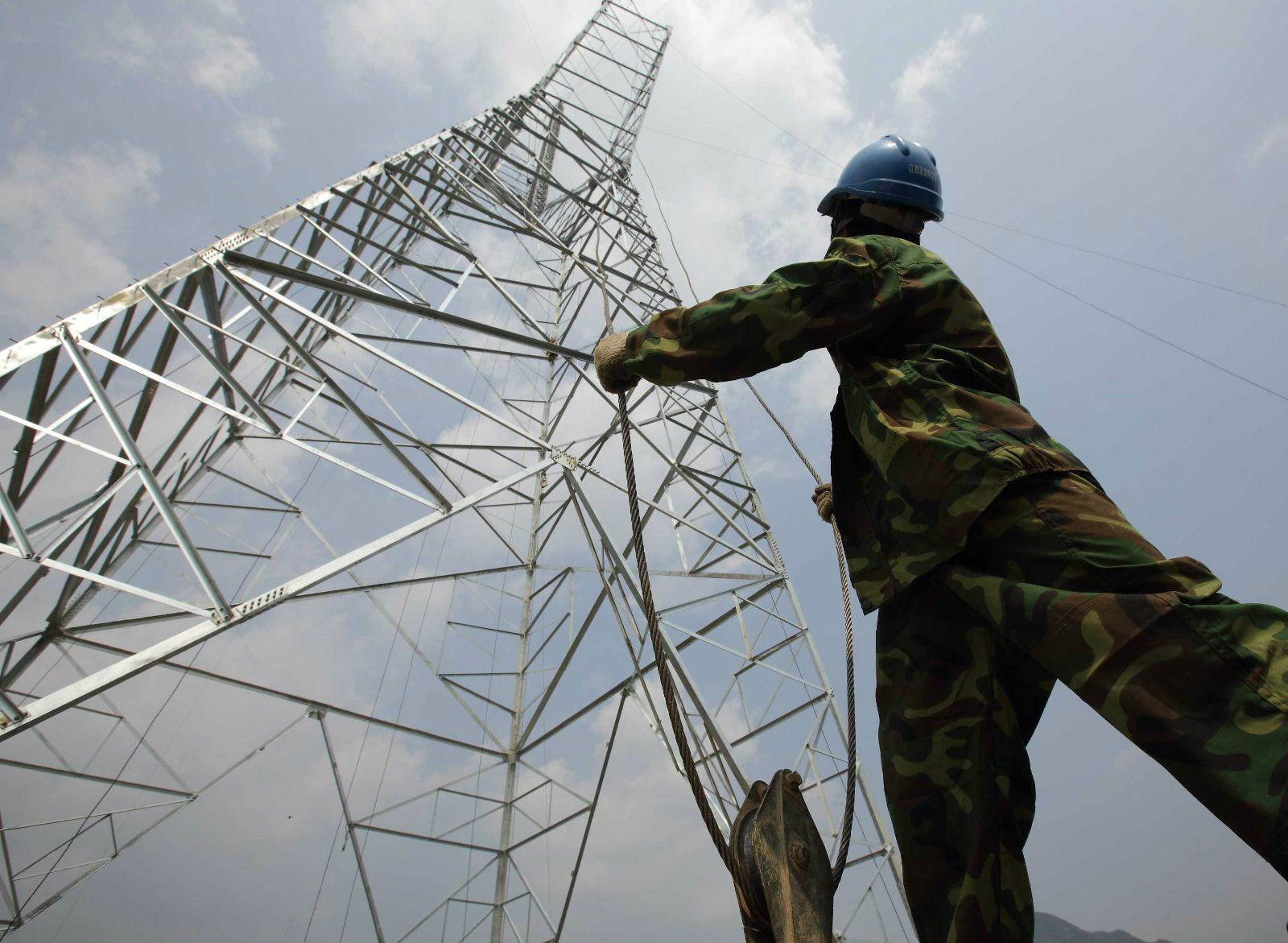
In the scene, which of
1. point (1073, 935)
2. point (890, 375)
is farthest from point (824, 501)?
point (1073, 935)

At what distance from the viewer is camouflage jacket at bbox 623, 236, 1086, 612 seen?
1543 millimetres

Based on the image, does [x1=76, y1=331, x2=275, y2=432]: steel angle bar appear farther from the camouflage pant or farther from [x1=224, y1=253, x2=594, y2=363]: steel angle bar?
the camouflage pant

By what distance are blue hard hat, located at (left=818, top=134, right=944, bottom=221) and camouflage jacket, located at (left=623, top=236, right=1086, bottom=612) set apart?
0.45 metres

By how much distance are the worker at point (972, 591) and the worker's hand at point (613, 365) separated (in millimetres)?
13

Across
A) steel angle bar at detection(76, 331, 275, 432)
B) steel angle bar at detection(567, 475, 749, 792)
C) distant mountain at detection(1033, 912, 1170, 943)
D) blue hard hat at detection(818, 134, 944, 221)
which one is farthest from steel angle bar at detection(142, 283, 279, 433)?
distant mountain at detection(1033, 912, 1170, 943)

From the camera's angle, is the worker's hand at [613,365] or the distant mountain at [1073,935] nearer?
the worker's hand at [613,365]

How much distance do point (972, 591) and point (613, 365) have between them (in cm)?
111

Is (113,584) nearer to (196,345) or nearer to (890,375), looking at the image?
(196,345)

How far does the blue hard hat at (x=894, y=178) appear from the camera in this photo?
2316 millimetres

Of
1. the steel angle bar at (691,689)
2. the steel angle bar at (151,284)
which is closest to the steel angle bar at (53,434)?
the steel angle bar at (151,284)

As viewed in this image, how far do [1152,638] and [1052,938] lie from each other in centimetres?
5850

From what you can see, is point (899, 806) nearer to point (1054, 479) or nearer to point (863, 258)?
point (1054, 479)

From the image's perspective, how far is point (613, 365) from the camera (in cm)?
204

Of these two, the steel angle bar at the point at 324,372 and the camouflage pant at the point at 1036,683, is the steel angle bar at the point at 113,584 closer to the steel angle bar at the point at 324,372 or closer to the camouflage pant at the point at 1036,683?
the steel angle bar at the point at 324,372
